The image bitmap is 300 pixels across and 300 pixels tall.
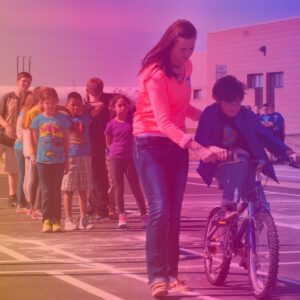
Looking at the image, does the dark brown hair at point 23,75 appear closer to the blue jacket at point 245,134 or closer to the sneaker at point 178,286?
the blue jacket at point 245,134

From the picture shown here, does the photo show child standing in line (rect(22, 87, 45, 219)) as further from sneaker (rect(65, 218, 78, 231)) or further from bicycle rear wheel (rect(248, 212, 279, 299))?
bicycle rear wheel (rect(248, 212, 279, 299))

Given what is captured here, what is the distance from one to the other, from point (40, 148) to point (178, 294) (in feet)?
12.3

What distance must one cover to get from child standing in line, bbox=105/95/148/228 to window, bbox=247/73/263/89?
38834 mm

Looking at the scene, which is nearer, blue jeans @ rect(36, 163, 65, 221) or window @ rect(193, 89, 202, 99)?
blue jeans @ rect(36, 163, 65, 221)

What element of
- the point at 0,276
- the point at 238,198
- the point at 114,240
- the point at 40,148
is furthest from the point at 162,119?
the point at 40,148

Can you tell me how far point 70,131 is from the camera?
9.83m

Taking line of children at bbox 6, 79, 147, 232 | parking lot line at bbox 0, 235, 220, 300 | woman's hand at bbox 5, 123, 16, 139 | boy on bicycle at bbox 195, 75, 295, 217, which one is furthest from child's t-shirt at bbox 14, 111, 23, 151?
boy on bicycle at bbox 195, 75, 295, 217

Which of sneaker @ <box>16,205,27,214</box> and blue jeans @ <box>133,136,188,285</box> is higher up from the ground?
blue jeans @ <box>133,136,188,285</box>

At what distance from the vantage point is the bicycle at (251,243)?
563 cm

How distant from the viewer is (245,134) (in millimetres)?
6141

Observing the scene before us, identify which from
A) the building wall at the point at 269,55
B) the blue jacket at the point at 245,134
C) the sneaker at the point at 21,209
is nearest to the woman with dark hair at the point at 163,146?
the blue jacket at the point at 245,134

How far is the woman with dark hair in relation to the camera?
5812 millimetres

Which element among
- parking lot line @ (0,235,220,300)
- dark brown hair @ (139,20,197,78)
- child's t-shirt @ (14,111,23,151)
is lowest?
parking lot line @ (0,235,220,300)

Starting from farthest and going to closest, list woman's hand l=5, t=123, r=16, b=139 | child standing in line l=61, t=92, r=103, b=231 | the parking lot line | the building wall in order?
the building wall < woman's hand l=5, t=123, r=16, b=139 < child standing in line l=61, t=92, r=103, b=231 < the parking lot line
